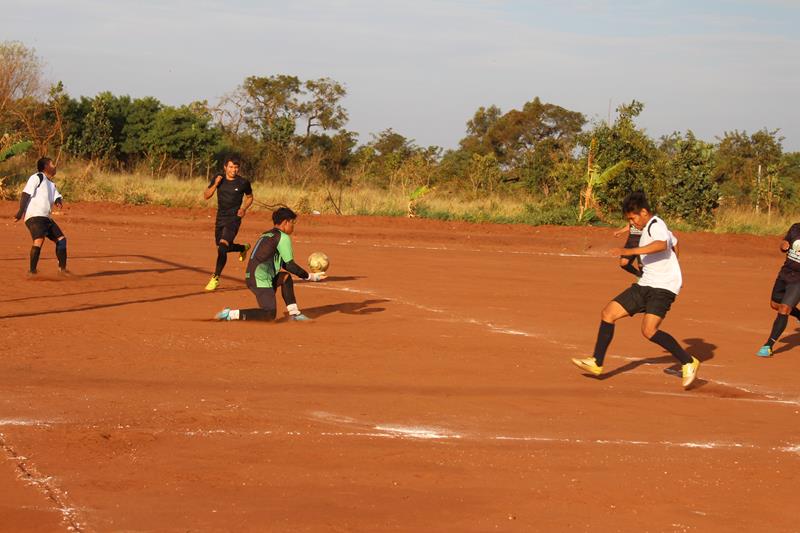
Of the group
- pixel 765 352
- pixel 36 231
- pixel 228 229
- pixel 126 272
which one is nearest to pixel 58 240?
pixel 36 231

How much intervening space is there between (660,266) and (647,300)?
1.17 feet

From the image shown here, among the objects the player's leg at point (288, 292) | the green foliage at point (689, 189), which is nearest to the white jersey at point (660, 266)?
the player's leg at point (288, 292)

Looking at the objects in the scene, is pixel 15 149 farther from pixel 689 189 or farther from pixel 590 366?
pixel 590 366

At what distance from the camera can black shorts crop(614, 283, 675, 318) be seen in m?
10.1

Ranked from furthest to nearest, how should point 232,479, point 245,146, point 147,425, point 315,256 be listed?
point 245,146 < point 315,256 < point 147,425 < point 232,479

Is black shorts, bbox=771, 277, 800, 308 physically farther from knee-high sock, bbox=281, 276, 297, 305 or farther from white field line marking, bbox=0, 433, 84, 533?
white field line marking, bbox=0, 433, 84, 533

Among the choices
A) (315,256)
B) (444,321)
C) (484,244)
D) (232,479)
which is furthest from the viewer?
(484,244)

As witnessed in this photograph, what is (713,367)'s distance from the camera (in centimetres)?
1171

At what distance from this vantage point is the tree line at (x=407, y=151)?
33.3 meters

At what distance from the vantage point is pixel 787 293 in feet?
40.5

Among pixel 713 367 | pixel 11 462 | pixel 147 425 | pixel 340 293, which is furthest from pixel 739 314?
pixel 11 462

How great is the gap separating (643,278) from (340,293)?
22.0 feet

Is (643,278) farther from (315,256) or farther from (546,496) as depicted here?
(315,256)

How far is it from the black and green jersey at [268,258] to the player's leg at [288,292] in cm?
9
